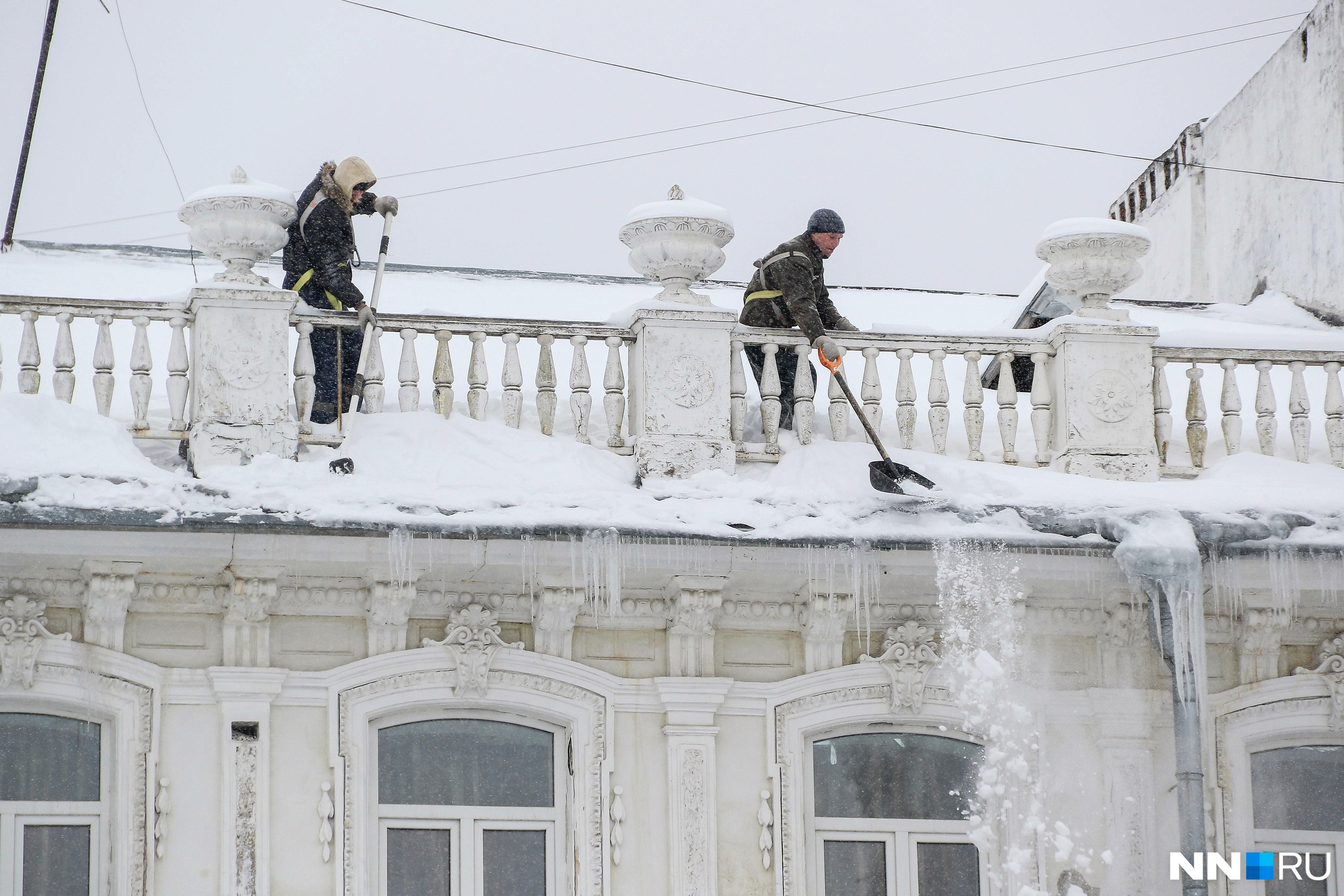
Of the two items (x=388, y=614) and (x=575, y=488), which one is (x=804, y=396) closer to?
(x=575, y=488)

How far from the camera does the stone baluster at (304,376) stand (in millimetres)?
9742

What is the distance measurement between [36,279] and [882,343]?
5.90 m

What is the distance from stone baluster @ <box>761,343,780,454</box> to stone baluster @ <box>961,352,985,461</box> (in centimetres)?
108

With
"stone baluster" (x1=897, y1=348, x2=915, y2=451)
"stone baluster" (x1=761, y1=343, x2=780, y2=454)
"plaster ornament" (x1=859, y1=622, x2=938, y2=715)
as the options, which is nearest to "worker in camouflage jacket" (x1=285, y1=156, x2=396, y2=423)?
"stone baluster" (x1=761, y1=343, x2=780, y2=454)

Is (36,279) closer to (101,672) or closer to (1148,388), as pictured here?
(101,672)

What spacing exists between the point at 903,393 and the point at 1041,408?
828 mm

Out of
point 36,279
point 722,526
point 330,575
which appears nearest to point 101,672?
point 330,575

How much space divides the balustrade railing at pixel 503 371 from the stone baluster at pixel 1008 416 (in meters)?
2.17

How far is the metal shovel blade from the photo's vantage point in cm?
952

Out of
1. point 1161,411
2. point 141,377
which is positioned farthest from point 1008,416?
point 141,377

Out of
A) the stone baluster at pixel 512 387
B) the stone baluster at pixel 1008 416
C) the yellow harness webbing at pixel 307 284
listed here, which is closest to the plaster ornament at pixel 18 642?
the yellow harness webbing at pixel 307 284

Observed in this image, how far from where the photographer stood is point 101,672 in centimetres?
918

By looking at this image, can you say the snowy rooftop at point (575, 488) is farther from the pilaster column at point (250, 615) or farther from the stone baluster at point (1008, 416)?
the pilaster column at point (250, 615)

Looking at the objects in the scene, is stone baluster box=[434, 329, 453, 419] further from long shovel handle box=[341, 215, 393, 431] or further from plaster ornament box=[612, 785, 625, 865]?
plaster ornament box=[612, 785, 625, 865]
